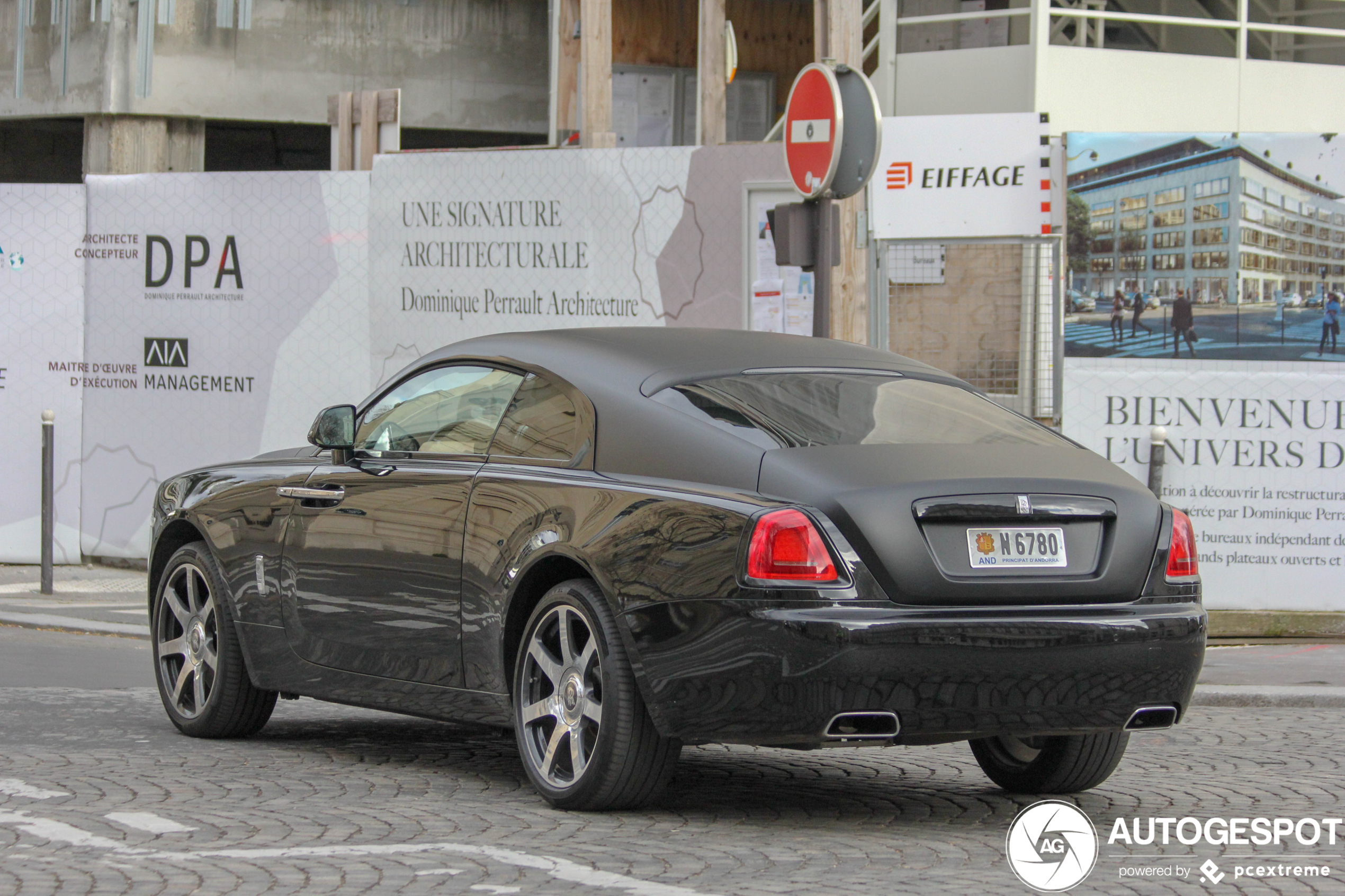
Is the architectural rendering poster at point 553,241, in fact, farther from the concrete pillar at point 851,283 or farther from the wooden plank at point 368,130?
the concrete pillar at point 851,283

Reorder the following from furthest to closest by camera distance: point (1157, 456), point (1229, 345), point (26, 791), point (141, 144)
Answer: point (141, 144) → point (1229, 345) → point (1157, 456) → point (26, 791)

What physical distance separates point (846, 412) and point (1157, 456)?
20.1 feet

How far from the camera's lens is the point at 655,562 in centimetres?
545

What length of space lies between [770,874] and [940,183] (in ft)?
26.9

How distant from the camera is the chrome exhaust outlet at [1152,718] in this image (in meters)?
5.45

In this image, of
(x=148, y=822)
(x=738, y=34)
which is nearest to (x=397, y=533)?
(x=148, y=822)

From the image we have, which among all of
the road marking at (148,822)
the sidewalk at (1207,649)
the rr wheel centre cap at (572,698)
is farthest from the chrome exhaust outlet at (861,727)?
the sidewalk at (1207,649)

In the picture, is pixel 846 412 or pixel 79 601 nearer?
pixel 846 412

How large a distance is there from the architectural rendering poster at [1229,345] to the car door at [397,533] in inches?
233

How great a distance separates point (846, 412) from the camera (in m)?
5.86

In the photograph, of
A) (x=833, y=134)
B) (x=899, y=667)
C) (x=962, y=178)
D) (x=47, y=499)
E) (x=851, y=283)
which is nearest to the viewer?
(x=899, y=667)

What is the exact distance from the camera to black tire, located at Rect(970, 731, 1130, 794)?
20.4 feet

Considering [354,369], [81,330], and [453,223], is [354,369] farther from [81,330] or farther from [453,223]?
[81,330]

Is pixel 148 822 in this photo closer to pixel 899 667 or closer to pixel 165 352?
pixel 899 667
